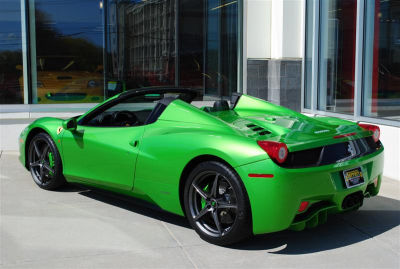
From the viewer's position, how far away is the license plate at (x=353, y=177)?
4.14 metres

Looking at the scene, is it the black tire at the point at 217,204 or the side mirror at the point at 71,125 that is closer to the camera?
the black tire at the point at 217,204

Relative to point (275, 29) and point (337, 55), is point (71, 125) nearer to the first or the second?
point (337, 55)

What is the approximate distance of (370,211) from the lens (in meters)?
5.25

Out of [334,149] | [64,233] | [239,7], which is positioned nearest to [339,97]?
[239,7]

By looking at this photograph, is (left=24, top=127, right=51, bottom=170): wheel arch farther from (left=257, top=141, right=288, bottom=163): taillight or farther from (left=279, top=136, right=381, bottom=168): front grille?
(left=279, top=136, right=381, bottom=168): front grille

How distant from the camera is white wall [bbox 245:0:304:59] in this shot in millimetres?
9867

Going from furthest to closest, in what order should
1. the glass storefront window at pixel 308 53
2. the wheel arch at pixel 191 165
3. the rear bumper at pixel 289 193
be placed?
the glass storefront window at pixel 308 53
the wheel arch at pixel 191 165
the rear bumper at pixel 289 193

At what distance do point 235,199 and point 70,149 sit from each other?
7.43 ft

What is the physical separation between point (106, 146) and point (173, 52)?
5895 millimetres

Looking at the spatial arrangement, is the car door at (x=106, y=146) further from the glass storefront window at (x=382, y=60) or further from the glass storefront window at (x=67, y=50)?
the glass storefront window at (x=67, y=50)

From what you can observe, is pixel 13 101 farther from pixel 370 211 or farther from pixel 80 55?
pixel 370 211

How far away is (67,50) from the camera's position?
992cm

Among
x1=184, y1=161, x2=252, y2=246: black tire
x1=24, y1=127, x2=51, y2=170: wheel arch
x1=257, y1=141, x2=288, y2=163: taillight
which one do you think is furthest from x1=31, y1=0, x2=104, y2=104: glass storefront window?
x1=257, y1=141, x2=288, y2=163: taillight

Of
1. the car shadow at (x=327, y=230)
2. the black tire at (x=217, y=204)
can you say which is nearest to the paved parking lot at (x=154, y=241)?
the car shadow at (x=327, y=230)
